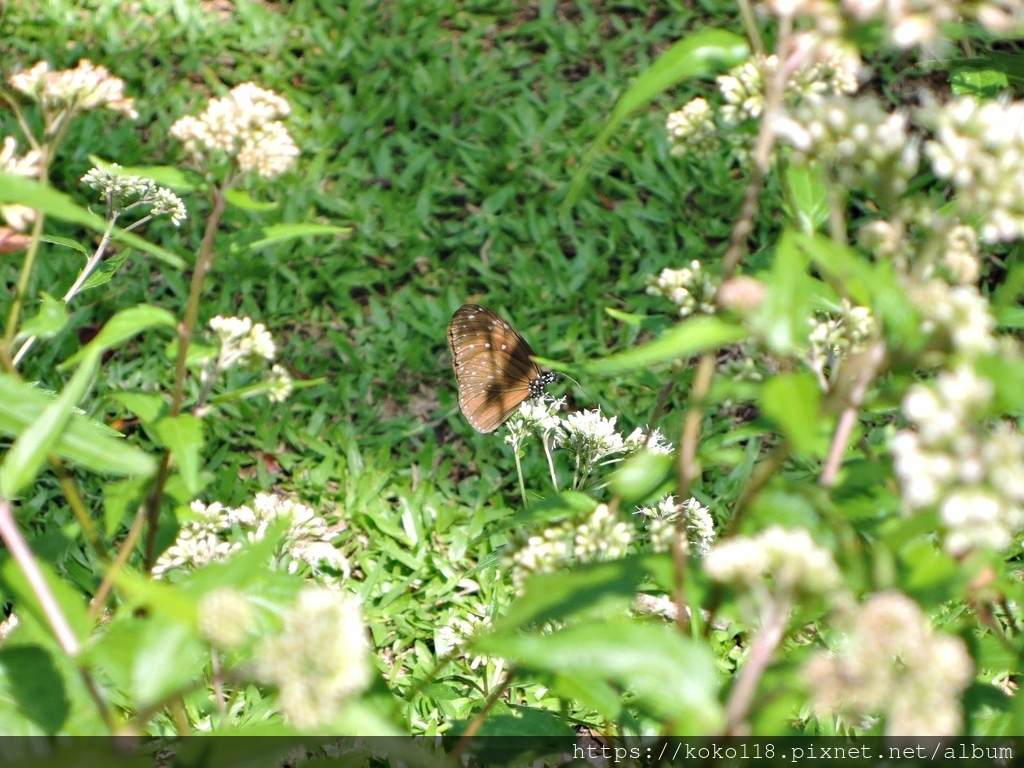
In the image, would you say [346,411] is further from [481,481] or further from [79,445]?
[79,445]

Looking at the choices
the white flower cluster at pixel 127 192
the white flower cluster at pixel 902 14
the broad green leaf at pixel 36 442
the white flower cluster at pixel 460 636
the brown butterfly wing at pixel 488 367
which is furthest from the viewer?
the brown butterfly wing at pixel 488 367

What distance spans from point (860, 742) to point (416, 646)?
5.10 ft

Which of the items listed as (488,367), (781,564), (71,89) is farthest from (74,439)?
(488,367)

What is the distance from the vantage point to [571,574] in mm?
1253

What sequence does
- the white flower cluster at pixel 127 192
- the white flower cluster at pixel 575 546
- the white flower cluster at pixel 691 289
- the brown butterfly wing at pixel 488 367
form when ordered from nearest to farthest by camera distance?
the white flower cluster at pixel 575 546 → the white flower cluster at pixel 691 289 → the white flower cluster at pixel 127 192 → the brown butterfly wing at pixel 488 367

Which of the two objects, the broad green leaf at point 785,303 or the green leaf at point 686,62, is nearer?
the broad green leaf at point 785,303

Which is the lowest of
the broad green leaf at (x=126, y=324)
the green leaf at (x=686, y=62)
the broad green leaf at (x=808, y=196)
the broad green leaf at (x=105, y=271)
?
the broad green leaf at (x=105, y=271)

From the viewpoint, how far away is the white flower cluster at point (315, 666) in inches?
39.8

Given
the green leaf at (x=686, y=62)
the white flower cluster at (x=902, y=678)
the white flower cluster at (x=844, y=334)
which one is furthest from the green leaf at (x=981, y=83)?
the white flower cluster at (x=902, y=678)

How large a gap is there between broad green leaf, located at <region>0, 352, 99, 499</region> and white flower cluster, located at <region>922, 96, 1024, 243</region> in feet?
3.65

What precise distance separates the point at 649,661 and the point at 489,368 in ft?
8.66

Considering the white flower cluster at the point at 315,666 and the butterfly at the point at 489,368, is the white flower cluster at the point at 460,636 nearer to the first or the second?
the butterfly at the point at 489,368

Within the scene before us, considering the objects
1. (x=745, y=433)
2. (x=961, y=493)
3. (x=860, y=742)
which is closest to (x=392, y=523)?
(x=860, y=742)

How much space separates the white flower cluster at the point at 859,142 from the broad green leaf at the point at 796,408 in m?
0.27
